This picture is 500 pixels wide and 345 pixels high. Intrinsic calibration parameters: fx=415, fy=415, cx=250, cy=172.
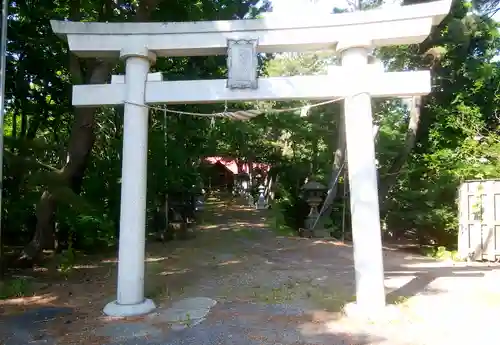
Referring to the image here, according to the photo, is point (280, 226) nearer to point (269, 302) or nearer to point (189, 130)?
point (189, 130)

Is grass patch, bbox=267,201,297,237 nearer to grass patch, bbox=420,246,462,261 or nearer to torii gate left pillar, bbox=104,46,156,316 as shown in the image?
grass patch, bbox=420,246,462,261

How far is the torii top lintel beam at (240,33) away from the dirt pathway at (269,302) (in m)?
3.31

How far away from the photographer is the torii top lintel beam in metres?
5.01

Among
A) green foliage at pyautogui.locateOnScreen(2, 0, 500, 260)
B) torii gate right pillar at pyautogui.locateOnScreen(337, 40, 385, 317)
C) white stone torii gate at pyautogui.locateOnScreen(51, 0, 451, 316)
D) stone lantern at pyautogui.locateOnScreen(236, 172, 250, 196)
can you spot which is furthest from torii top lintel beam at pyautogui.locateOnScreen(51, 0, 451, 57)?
stone lantern at pyautogui.locateOnScreen(236, 172, 250, 196)

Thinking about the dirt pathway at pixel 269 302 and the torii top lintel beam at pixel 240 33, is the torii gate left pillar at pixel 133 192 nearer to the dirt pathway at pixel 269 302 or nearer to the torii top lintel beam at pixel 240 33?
the torii top lintel beam at pixel 240 33

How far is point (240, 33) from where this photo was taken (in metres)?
5.24

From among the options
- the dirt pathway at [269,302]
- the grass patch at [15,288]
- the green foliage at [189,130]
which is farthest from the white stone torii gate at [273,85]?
the green foliage at [189,130]

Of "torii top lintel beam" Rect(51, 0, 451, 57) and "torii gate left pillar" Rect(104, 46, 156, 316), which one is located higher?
"torii top lintel beam" Rect(51, 0, 451, 57)

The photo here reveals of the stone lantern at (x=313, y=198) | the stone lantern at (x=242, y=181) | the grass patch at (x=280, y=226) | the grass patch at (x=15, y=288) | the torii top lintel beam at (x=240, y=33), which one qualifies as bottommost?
the grass patch at (x=15, y=288)

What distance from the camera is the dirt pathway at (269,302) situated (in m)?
4.26

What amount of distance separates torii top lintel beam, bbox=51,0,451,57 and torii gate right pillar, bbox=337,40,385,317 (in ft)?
0.75

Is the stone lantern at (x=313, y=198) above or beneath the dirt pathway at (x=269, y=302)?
above

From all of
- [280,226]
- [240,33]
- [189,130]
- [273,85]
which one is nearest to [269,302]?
[273,85]

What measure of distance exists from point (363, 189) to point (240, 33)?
2468mm
